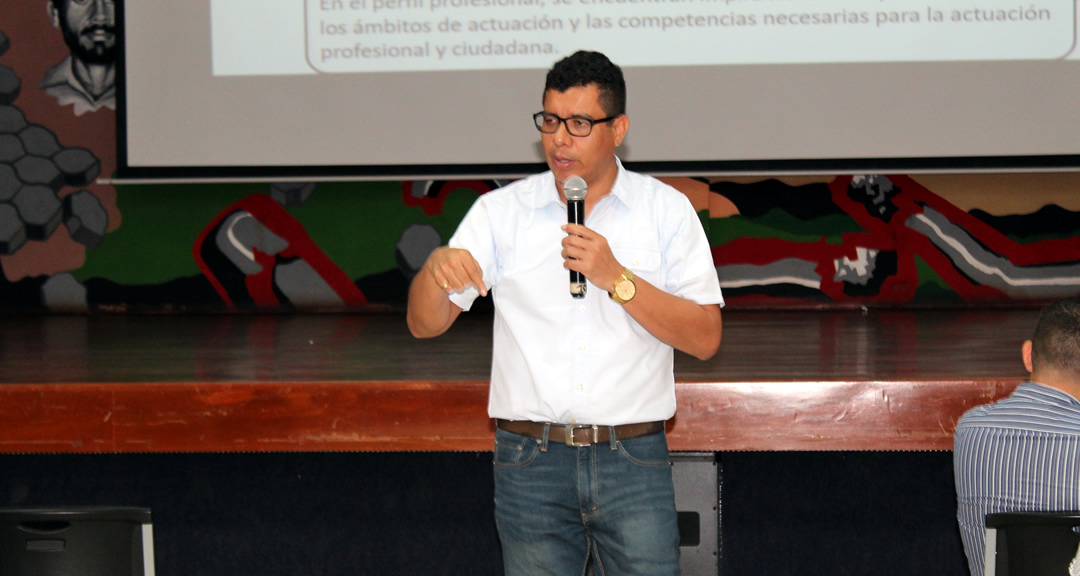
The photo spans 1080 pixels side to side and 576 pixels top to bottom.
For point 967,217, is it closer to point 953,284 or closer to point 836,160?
point 953,284

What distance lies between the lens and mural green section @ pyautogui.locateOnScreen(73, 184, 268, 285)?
4195 millimetres

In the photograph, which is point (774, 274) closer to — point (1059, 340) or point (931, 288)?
point (931, 288)

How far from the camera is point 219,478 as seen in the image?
9.59 feet

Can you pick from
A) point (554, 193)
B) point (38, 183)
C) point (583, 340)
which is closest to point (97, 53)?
point (38, 183)

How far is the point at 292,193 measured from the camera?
4.16 m

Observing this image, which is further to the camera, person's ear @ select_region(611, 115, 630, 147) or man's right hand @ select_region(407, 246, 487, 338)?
person's ear @ select_region(611, 115, 630, 147)

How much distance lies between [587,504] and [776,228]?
281cm

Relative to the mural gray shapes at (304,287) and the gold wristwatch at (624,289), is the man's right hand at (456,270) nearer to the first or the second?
the gold wristwatch at (624,289)

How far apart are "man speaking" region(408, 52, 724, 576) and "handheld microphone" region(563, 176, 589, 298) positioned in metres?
0.04

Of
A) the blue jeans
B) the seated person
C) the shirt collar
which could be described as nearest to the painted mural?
the seated person

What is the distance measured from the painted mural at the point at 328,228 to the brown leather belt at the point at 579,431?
264 centimetres

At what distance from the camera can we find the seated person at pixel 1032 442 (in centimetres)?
145

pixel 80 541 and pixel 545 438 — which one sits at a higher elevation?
pixel 545 438

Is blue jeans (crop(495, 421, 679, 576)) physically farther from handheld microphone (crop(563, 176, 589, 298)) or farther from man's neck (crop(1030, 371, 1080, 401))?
man's neck (crop(1030, 371, 1080, 401))
